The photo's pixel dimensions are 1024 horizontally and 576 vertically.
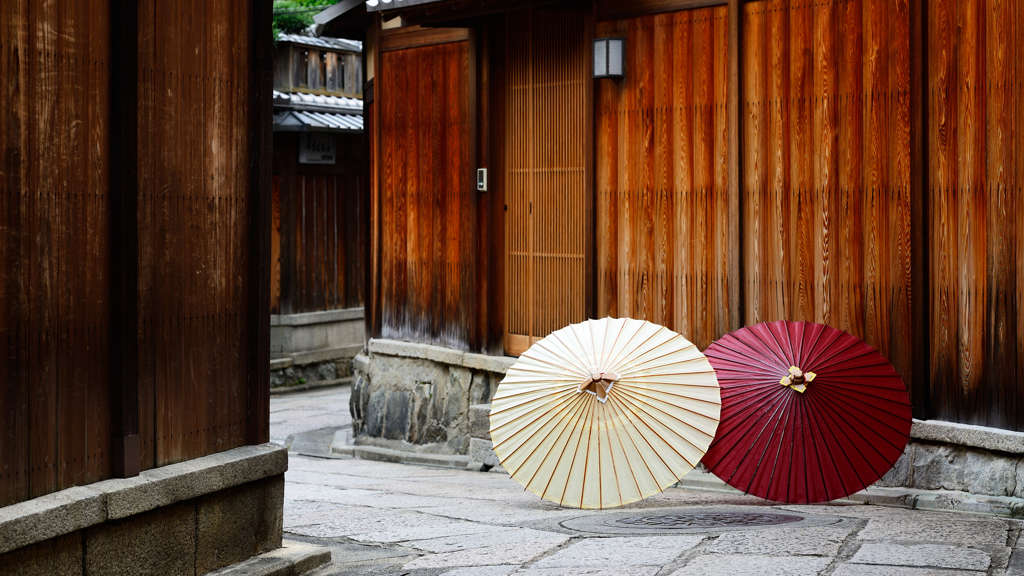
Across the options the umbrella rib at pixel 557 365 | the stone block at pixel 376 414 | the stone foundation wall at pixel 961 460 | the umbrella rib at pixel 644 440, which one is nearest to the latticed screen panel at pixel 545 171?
the stone block at pixel 376 414

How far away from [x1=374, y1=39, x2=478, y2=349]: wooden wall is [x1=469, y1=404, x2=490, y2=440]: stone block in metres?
0.80

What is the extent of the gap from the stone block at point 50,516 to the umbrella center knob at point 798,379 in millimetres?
4363

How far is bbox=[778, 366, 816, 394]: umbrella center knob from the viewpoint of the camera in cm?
737

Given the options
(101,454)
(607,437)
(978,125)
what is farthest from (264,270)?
(978,125)

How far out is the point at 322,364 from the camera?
65.0ft

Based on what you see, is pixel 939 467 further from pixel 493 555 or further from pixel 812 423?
pixel 493 555

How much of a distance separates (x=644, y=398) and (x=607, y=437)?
36 cm

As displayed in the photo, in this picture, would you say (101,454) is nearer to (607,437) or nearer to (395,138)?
(607,437)

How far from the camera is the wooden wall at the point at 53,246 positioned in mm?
4859

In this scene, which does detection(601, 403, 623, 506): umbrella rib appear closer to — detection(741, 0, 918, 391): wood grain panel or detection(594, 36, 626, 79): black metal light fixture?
detection(741, 0, 918, 391): wood grain panel

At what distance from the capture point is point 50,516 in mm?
4875

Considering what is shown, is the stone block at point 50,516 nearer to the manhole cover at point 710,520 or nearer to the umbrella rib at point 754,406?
the manhole cover at point 710,520

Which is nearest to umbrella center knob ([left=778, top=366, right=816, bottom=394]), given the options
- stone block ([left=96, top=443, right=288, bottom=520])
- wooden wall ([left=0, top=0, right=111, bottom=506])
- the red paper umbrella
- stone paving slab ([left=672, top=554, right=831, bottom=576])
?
the red paper umbrella

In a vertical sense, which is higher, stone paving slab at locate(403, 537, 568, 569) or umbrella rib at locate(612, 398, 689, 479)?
umbrella rib at locate(612, 398, 689, 479)
